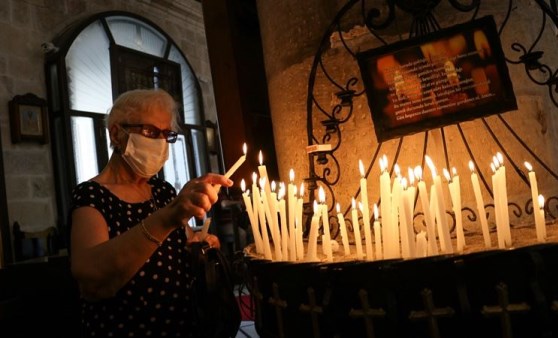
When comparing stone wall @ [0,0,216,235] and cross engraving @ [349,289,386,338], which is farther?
stone wall @ [0,0,216,235]

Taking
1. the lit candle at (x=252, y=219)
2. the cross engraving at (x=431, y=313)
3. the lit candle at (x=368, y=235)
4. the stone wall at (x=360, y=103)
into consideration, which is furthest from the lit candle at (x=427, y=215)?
the stone wall at (x=360, y=103)

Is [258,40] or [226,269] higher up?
[258,40]

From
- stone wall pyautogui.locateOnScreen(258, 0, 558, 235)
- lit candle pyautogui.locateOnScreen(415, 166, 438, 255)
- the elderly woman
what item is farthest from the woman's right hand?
stone wall pyautogui.locateOnScreen(258, 0, 558, 235)

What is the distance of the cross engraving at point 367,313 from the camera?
983mm

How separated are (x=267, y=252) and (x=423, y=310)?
59 centimetres

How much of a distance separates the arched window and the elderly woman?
13.1 feet

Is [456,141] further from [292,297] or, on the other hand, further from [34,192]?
[34,192]

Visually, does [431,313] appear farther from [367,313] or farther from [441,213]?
[441,213]

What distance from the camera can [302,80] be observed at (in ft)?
7.34

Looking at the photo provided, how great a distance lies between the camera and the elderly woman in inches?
55.1

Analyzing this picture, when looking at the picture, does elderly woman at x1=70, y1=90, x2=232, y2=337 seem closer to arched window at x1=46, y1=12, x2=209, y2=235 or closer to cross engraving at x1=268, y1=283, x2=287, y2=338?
cross engraving at x1=268, y1=283, x2=287, y2=338

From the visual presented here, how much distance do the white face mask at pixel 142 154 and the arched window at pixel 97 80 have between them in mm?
4026

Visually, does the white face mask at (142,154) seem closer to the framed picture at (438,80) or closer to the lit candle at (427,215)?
the framed picture at (438,80)

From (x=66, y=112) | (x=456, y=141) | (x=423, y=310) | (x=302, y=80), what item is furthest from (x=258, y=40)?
(x=66, y=112)
